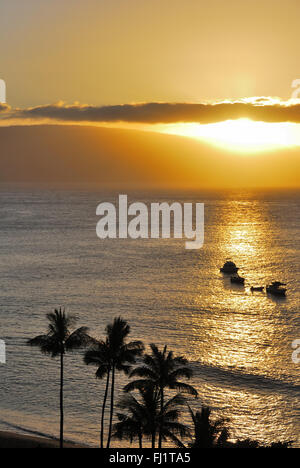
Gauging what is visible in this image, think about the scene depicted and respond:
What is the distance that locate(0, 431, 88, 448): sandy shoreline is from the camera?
44.4m

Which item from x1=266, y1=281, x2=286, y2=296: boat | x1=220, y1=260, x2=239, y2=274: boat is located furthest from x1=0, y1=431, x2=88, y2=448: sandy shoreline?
x1=220, y1=260, x2=239, y2=274: boat

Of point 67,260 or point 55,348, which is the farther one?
point 67,260

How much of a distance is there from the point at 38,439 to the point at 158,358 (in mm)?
16681

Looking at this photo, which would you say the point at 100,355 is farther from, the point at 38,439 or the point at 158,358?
the point at 38,439

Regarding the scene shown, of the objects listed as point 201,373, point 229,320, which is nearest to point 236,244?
point 229,320

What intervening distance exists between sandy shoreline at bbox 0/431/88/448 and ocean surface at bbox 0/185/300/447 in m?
1.75

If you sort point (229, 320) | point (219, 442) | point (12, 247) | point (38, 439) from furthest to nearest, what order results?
point (12, 247) → point (229, 320) → point (38, 439) → point (219, 442)

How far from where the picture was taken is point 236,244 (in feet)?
570

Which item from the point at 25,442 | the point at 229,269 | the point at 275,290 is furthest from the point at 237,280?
the point at 25,442

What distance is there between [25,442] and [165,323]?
1404 inches

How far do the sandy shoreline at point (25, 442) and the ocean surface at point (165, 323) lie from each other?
1.75 metres

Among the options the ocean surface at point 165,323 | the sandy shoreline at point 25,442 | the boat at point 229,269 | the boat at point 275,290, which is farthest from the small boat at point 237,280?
the sandy shoreline at point 25,442

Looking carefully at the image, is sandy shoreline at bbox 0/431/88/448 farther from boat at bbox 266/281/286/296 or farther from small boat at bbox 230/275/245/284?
small boat at bbox 230/275/245/284

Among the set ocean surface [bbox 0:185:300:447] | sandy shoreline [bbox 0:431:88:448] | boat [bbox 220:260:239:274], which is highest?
boat [bbox 220:260:239:274]
